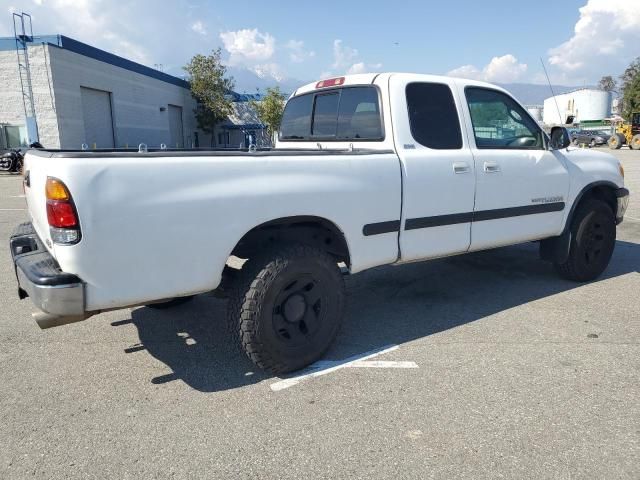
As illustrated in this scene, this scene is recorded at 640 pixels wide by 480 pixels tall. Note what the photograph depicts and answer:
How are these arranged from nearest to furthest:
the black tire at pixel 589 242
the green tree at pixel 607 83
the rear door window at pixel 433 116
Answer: the rear door window at pixel 433 116, the black tire at pixel 589 242, the green tree at pixel 607 83

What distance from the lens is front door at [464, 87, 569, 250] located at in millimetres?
4219

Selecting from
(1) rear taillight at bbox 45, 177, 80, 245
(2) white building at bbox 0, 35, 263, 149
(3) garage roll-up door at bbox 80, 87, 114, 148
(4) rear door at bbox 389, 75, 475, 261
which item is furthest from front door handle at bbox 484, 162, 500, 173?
(3) garage roll-up door at bbox 80, 87, 114, 148

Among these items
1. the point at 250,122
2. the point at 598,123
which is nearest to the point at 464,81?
the point at 250,122

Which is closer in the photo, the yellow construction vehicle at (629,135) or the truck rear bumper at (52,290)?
the truck rear bumper at (52,290)

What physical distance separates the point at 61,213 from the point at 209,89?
37.2 m

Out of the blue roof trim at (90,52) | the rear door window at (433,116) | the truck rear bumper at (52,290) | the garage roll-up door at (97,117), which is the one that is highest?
the blue roof trim at (90,52)

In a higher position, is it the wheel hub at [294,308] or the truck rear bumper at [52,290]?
the truck rear bumper at [52,290]

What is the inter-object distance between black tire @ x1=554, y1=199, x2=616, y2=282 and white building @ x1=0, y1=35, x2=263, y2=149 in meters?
13.9

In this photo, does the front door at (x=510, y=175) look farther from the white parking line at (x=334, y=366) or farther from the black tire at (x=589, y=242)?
the white parking line at (x=334, y=366)

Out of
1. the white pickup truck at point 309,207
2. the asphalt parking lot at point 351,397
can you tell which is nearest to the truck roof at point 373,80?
the white pickup truck at point 309,207

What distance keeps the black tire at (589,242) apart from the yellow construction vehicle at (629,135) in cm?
3703

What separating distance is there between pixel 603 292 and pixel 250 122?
39.0 m

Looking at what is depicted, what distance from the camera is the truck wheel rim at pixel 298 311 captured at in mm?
3238

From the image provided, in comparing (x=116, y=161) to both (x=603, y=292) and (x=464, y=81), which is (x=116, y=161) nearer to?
(x=464, y=81)
